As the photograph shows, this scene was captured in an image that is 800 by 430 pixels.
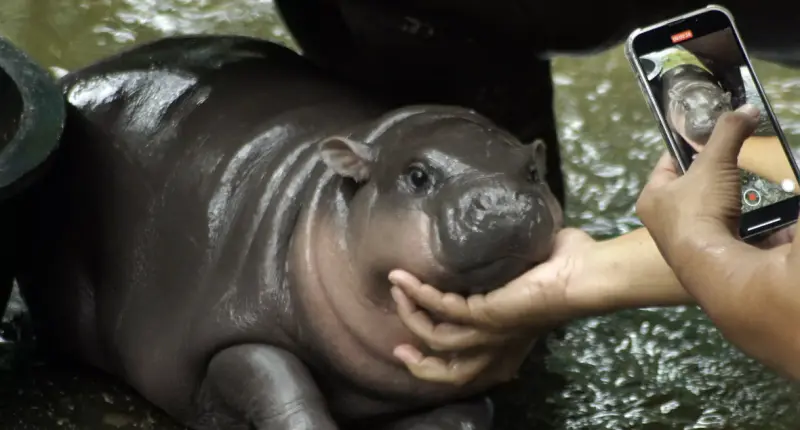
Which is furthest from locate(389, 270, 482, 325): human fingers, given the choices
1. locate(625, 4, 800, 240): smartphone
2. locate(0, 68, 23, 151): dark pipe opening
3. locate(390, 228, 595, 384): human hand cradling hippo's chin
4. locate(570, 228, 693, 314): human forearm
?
locate(0, 68, 23, 151): dark pipe opening

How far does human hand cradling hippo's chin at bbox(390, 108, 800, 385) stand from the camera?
778mm

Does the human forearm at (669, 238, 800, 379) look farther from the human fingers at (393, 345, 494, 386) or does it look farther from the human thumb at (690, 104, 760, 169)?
the human fingers at (393, 345, 494, 386)

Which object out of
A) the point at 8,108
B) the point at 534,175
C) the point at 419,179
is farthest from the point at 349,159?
the point at 8,108

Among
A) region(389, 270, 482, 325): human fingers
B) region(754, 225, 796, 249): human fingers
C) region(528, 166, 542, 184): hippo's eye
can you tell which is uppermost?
region(754, 225, 796, 249): human fingers

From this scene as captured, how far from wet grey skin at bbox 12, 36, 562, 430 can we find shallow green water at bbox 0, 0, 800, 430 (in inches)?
3.7

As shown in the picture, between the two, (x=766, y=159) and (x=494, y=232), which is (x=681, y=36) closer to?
(x=766, y=159)

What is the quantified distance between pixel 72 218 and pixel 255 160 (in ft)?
0.97

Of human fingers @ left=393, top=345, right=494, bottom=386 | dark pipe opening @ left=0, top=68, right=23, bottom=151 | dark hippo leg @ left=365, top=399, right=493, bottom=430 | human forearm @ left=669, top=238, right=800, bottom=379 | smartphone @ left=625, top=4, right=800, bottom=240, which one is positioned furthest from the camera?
dark pipe opening @ left=0, top=68, right=23, bottom=151

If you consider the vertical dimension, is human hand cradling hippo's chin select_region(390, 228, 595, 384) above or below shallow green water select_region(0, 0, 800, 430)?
above

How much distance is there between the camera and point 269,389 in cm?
121

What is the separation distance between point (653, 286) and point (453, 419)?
1.06ft

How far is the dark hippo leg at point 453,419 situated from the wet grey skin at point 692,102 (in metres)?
0.49

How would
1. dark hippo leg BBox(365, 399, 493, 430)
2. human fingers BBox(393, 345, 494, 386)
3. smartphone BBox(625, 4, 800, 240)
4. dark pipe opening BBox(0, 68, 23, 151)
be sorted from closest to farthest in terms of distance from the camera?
smartphone BBox(625, 4, 800, 240)
human fingers BBox(393, 345, 494, 386)
dark hippo leg BBox(365, 399, 493, 430)
dark pipe opening BBox(0, 68, 23, 151)

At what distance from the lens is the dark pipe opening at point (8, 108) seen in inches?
57.2
